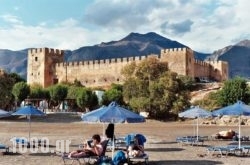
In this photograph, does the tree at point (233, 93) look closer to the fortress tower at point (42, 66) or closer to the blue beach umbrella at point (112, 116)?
the blue beach umbrella at point (112, 116)

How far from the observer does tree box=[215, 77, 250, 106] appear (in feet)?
164

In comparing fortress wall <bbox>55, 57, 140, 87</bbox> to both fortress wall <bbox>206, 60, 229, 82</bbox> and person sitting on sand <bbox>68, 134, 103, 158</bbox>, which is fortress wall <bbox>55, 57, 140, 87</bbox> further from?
person sitting on sand <bbox>68, 134, 103, 158</bbox>

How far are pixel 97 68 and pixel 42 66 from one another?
11046 mm

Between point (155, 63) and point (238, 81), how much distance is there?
904 centimetres

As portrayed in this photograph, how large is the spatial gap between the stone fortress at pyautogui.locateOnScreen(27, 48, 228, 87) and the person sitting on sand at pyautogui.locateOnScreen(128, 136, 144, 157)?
59717mm

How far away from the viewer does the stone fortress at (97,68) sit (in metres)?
75.2

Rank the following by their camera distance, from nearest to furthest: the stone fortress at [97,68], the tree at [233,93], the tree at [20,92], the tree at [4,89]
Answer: the tree at [4,89] < the tree at [233,93] < the tree at [20,92] < the stone fortress at [97,68]

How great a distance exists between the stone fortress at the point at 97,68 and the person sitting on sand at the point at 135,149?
5972cm

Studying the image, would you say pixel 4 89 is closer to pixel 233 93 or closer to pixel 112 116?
pixel 233 93

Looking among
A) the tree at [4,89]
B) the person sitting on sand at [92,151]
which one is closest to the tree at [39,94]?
the tree at [4,89]

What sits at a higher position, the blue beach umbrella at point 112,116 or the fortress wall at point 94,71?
the fortress wall at point 94,71

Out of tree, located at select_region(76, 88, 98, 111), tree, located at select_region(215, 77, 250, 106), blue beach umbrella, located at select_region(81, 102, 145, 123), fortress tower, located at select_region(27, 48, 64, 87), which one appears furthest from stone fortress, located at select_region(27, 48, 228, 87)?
blue beach umbrella, located at select_region(81, 102, 145, 123)

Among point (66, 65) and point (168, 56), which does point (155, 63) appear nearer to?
point (168, 56)

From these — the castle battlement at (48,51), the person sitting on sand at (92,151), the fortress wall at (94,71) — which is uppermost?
the castle battlement at (48,51)
